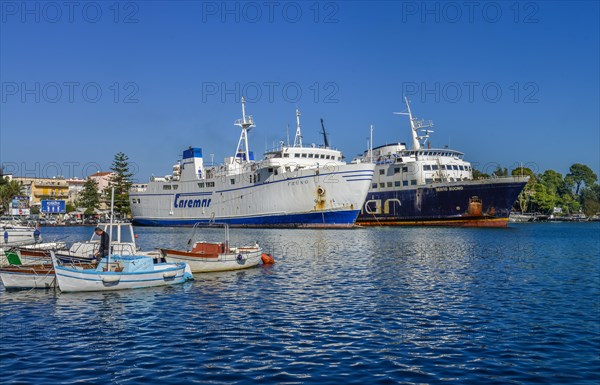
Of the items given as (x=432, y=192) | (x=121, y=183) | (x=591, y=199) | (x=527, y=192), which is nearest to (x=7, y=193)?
(x=121, y=183)

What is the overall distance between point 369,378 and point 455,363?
2.35 metres

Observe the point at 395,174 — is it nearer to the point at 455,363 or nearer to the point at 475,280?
the point at 475,280

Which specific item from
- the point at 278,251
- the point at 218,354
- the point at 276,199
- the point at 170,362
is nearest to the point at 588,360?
the point at 218,354

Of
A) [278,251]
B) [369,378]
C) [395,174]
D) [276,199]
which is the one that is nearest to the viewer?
[369,378]

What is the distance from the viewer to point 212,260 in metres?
27.5

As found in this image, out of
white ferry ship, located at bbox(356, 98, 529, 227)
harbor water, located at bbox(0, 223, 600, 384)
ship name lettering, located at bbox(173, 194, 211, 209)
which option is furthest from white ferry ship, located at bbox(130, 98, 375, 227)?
harbor water, located at bbox(0, 223, 600, 384)

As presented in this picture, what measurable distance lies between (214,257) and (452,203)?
45893 mm

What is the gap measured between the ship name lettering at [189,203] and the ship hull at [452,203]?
1019 inches

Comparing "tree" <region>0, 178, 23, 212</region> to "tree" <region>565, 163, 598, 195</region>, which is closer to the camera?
"tree" <region>0, 178, 23, 212</region>

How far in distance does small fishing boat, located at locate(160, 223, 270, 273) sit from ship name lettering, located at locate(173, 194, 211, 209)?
50.0m

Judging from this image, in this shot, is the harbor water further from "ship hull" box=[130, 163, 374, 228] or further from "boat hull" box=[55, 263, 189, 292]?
"ship hull" box=[130, 163, 374, 228]

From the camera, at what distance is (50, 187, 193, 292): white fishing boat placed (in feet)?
68.7

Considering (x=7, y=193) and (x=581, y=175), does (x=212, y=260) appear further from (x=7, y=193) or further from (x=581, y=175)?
(x=581, y=175)

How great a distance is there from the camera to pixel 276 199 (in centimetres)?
6812
